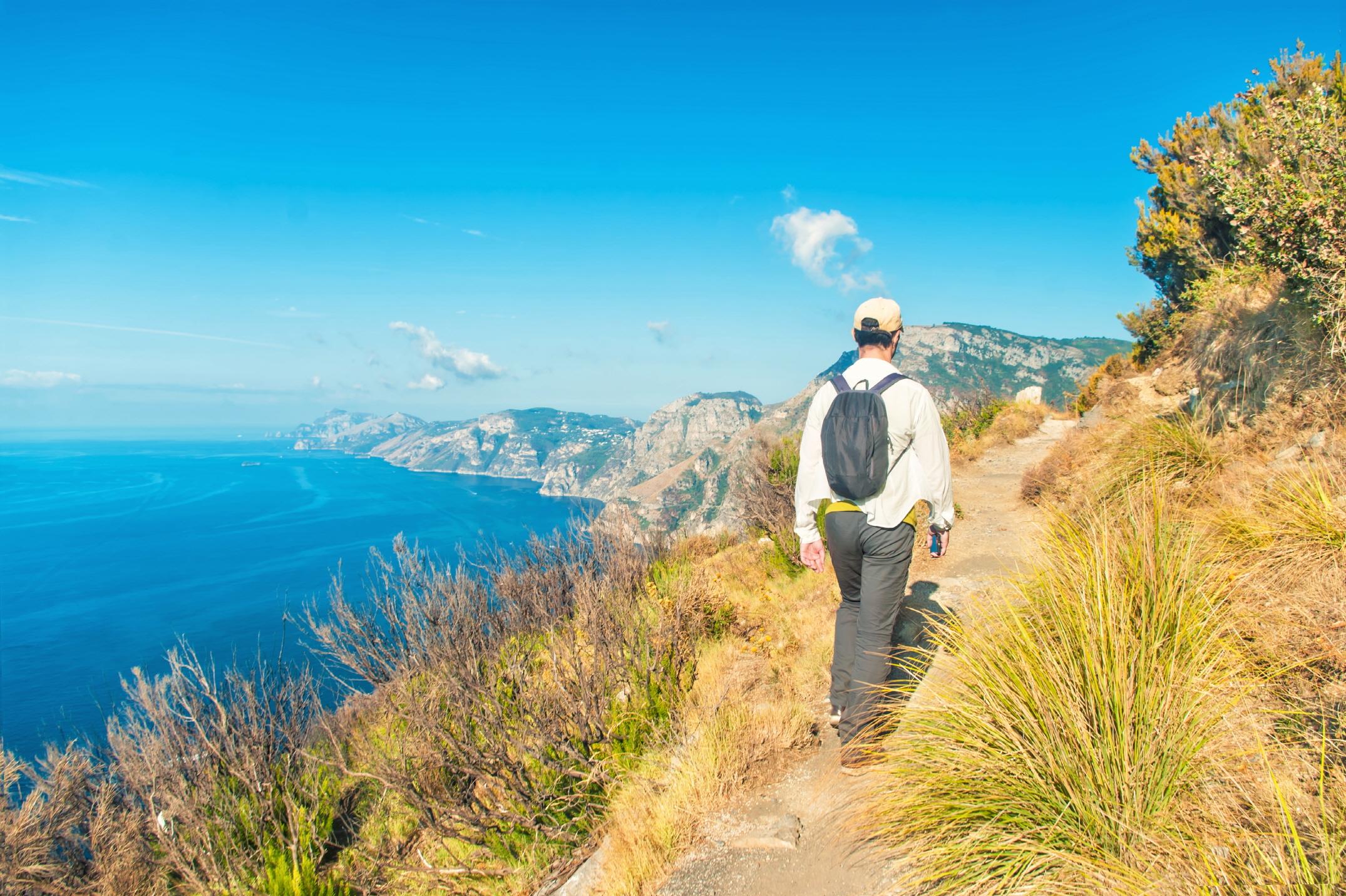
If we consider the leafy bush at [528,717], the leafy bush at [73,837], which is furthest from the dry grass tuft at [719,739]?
the leafy bush at [73,837]

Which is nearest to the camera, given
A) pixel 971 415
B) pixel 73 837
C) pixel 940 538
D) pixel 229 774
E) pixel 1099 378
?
pixel 940 538

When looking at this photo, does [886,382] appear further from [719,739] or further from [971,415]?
[971,415]

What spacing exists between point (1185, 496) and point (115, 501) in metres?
158

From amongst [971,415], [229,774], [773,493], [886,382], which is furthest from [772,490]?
[971,415]

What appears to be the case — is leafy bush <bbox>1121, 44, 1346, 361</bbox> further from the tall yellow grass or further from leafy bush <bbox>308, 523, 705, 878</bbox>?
leafy bush <bbox>308, 523, 705, 878</bbox>

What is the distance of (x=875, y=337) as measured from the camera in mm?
3010

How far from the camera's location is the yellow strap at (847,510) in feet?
9.59

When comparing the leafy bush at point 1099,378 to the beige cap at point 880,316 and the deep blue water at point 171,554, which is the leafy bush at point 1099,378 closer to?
the deep blue water at point 171,554

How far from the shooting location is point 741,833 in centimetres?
279

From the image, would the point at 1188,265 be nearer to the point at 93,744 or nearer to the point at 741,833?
the point at 741,833

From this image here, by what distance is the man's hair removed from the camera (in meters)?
2.98

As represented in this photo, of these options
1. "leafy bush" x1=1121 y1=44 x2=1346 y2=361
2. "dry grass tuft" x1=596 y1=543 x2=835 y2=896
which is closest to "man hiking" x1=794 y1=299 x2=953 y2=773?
"dry grass tuft" x1=596 y1=543 x2=835 y2=896

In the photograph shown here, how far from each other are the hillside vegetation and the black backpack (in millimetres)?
806

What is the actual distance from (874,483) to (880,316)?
878 millimetres
